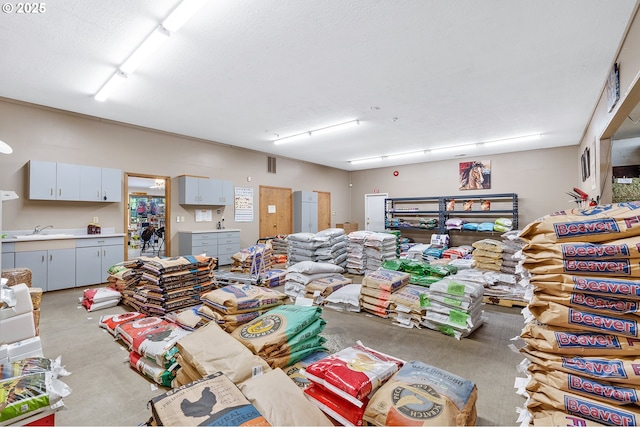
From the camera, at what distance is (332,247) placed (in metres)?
6.19

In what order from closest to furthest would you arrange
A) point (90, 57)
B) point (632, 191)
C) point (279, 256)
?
1. point (90, 57)
2. point (632, 191)
3. point (279, 256)

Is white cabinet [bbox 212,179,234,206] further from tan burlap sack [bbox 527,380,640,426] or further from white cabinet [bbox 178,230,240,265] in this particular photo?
tan burlap sack [bbox 527,380,640,426]

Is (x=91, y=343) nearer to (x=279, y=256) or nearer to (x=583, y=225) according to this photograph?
(x=583, y=225)

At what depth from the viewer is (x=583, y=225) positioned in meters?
1.30

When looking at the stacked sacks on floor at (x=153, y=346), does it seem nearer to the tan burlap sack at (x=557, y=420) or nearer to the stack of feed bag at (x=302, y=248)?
the tan burlap sack at (x=557, y=420)

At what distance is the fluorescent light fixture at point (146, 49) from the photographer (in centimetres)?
284

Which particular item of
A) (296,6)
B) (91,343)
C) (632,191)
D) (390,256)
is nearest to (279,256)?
(390,256)

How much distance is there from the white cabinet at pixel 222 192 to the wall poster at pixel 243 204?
14.1 inches

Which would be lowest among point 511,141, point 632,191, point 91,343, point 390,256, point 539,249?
point 91,343

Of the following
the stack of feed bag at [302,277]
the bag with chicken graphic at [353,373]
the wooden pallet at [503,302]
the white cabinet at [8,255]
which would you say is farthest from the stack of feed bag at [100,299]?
the wooden pallet at [503,302]

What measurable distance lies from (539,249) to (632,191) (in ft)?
12.6

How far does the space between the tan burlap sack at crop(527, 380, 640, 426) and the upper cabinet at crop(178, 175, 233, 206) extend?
22.2 ft

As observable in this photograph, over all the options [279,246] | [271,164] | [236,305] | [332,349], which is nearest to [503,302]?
[332,349]

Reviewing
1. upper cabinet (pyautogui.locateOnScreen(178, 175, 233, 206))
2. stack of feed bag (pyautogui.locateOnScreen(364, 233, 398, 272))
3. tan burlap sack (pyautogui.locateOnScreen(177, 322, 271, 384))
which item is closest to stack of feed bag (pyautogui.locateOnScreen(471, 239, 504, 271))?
stack of feed bag (pyautogui.locateOnScreen(364, 233, 398, 272))
